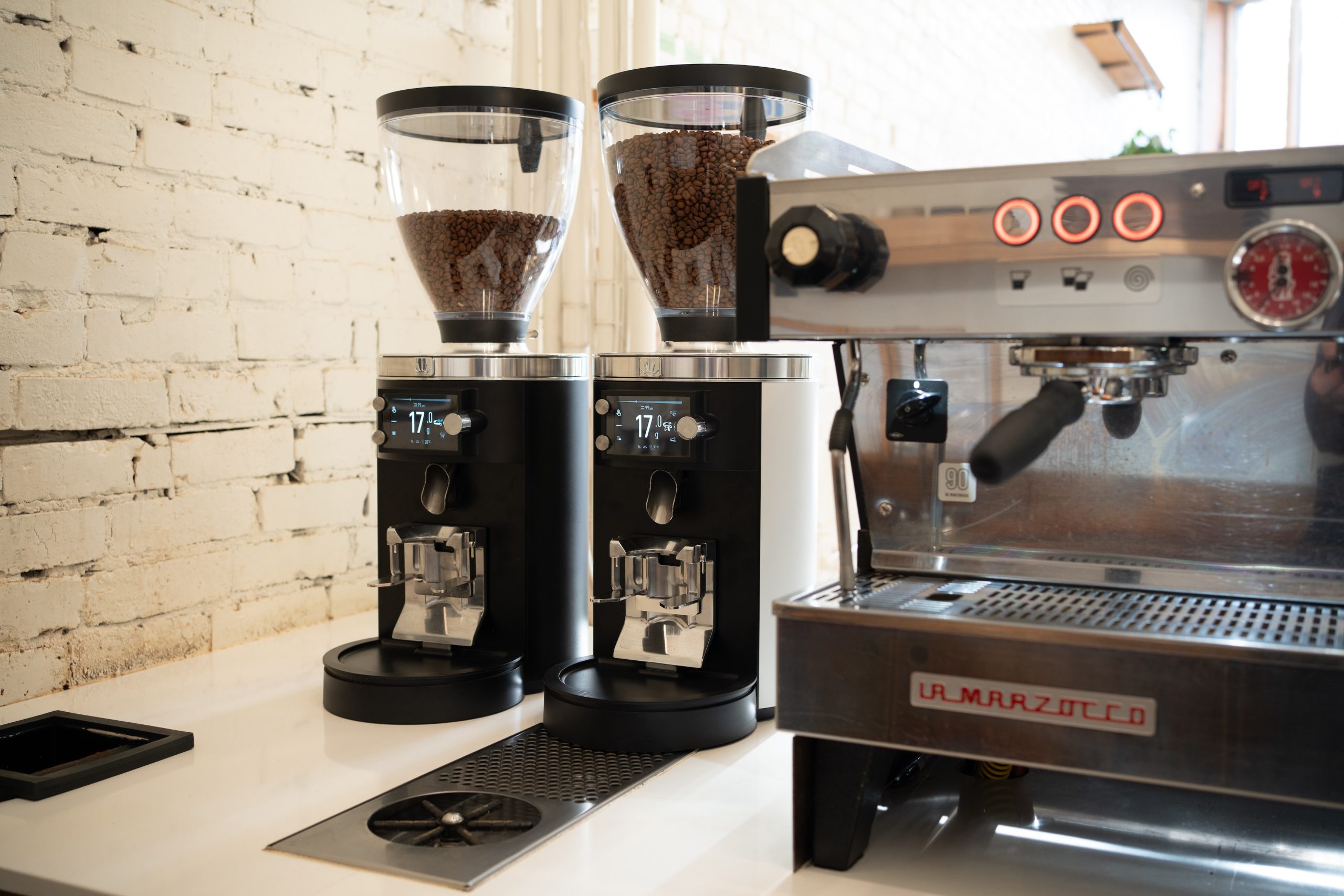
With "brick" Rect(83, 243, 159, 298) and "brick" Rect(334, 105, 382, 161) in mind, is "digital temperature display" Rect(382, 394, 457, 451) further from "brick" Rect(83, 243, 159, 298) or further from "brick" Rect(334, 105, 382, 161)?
"brick" Rect(334, 105, 382, 161)

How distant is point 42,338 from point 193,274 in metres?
0.20

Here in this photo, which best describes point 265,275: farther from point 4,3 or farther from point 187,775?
point 187,775

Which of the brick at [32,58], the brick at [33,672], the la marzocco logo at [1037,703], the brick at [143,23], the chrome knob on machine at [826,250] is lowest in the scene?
the brick at [33,672]

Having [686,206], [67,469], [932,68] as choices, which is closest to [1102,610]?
[686,206]

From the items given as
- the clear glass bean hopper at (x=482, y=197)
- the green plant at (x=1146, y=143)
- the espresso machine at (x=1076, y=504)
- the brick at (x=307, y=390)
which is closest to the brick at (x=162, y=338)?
the brick at (x=307, y=390)

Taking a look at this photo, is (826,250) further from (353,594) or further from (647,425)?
(353,594)

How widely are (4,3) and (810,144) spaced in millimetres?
859

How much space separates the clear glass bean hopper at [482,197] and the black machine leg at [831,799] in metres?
0.62

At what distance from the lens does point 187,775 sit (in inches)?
38.0

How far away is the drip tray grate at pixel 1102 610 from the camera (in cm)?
66

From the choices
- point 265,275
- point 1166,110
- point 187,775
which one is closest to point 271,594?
point 265,275

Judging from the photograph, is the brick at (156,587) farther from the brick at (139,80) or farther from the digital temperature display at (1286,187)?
the digital temperature display at (1286,187)

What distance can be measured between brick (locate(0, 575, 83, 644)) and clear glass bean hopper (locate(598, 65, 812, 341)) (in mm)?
706

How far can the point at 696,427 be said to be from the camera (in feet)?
3.36
